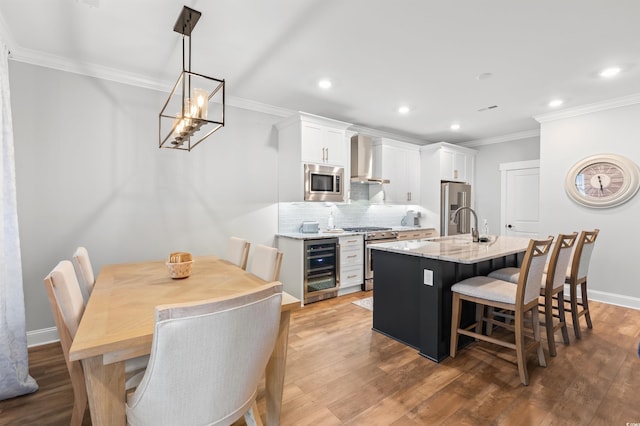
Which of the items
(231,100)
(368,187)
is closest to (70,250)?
(231,100)

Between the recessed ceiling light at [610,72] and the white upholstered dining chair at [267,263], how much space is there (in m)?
3.83

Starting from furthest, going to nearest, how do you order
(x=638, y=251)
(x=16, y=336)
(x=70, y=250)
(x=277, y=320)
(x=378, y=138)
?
(x=378, y=138) < (x=638, y=251) < (x=70, y=250) < (x=16, y=336) < (x=277, y=320)

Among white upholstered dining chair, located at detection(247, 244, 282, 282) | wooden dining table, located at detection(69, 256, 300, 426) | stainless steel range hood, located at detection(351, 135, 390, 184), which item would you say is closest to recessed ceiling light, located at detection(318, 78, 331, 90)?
stainless steel range hood, located at detection(351, 135, 390, 184)

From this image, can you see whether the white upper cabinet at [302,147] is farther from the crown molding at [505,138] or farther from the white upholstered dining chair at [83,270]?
the crown molding at [505,138]

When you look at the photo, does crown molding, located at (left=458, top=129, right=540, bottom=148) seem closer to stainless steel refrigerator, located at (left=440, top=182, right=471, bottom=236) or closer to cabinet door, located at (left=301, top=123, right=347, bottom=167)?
stainless steel refrigerator, located at (left=440, top=182, right=471, bottom=236)

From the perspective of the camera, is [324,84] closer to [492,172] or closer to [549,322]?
[549,322]

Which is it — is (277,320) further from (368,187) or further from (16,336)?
(368,187)

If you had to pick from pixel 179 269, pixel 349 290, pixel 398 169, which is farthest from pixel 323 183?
pixel 179 269

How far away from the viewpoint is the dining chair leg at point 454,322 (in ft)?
8.20

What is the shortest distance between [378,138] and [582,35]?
3.02m

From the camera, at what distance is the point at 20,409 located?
1.94 metres

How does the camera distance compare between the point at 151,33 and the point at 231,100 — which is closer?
the point at 151,33

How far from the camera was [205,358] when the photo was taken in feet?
3.32

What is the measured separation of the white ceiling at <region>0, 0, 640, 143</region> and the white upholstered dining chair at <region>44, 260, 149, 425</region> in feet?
6.23
